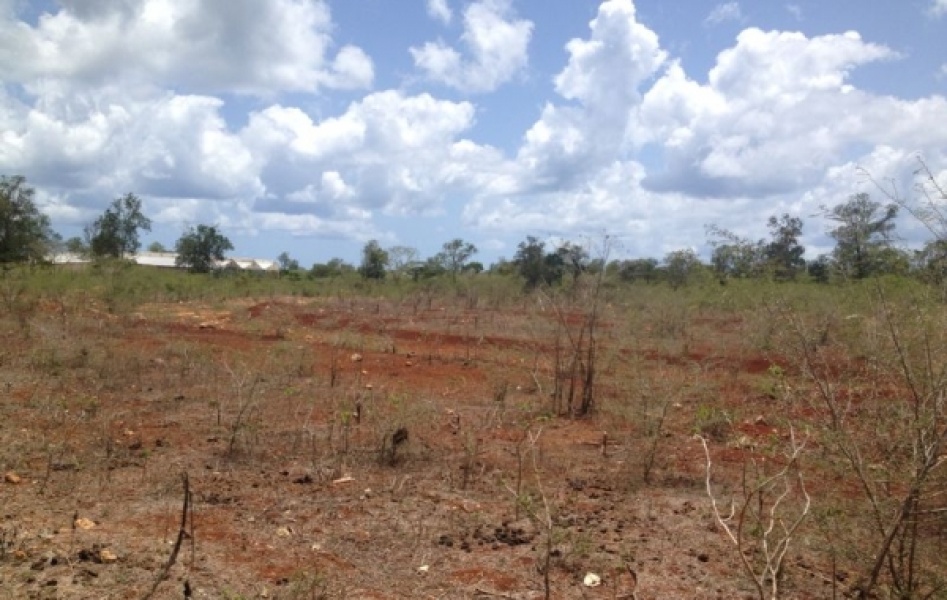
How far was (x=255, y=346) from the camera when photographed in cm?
1322

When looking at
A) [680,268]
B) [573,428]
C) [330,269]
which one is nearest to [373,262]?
[330,269]

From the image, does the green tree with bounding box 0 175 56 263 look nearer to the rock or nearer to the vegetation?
the vegetation

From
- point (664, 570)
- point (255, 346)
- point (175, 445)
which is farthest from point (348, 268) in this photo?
point (664, 570)

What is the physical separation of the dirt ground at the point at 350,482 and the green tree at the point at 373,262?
2572 centimetres

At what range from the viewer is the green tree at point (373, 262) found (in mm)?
37375

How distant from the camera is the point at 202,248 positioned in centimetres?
4072

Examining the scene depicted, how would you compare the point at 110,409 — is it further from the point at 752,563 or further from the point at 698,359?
the point at 698,359

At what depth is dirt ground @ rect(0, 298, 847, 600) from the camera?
4.13m

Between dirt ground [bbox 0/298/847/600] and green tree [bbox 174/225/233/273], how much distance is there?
30203 millimetres

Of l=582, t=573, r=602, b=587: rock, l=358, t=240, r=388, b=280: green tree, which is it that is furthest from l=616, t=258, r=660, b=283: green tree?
l=582, t=573, r=602, b=587: rock

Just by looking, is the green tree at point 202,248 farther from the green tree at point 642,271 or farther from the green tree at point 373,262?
the green tree at point 642,271

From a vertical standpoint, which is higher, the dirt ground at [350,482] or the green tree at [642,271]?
the green tree at [642,271]

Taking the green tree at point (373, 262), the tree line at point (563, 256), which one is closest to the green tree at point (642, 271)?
the tree line at point (563, 256)

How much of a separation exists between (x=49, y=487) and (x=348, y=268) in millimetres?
36146
